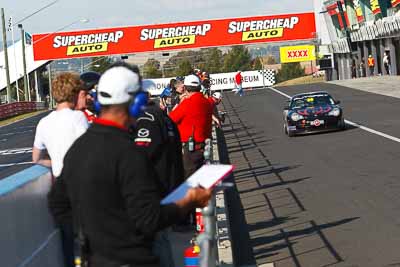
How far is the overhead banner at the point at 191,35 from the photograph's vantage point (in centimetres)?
8075

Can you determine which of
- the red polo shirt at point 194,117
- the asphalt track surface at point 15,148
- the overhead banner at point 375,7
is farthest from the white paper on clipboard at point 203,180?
the overhead banner at point 375,7

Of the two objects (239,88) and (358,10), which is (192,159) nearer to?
(239,88)

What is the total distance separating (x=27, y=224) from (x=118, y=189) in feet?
8.83

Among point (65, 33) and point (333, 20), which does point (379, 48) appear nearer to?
point (333, 20)

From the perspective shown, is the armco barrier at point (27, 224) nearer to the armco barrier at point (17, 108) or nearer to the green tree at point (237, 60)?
the armco barrier at point (17, 108)

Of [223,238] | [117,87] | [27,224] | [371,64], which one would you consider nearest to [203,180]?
[117,87]

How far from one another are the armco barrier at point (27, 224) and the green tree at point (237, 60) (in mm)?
127178

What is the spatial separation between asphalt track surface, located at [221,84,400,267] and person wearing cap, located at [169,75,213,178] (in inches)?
47.7

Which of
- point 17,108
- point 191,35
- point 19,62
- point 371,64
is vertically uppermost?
point 191,35

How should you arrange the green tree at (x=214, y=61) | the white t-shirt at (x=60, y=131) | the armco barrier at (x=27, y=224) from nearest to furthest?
the armco barrier at (x=27, y=224), the white t-shirt at (x=60, y=131), the green tree at (x=214, y=61)

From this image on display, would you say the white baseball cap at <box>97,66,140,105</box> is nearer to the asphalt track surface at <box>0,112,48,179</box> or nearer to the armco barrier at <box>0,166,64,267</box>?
the armco barrier at <box>0,166,64,267</box>

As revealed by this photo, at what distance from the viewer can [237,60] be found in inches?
5374

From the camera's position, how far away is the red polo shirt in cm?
1162

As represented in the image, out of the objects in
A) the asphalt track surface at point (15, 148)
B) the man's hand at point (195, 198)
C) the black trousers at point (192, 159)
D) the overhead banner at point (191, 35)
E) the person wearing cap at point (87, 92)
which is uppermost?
the overhead banner at point (191, 35)
